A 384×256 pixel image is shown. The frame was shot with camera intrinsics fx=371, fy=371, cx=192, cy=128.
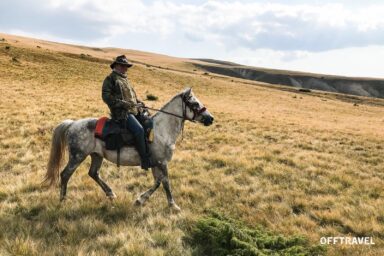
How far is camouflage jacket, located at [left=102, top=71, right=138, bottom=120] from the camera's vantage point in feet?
29.5

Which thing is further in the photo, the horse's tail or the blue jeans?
the horse's tail

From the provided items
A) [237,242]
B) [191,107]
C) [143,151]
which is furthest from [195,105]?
[237,242]

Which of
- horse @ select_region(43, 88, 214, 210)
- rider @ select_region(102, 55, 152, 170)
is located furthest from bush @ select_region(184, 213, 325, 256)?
rider @ select_region(102, 55, 152, 170)

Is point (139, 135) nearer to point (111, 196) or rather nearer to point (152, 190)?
point (152, 190)

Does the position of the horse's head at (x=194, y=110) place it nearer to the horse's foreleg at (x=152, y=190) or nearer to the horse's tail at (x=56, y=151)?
the horse's foreleg at (x=152, y=190)

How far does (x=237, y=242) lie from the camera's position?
6508mm

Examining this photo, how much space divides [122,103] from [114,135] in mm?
826

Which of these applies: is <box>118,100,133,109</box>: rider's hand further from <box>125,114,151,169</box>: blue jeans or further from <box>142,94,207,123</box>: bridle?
<box>142,94,207,123</box>: bridle

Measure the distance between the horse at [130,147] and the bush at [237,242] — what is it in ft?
6.15

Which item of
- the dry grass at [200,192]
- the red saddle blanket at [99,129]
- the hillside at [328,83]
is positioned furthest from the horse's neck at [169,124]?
the hillside at [328,83]

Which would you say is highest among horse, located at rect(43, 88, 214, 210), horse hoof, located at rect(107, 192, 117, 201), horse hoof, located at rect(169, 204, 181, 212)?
horse, located at rect(43, 88, 214, 210)

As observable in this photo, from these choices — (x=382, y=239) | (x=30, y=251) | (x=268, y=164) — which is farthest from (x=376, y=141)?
→ (x=30, y=251)

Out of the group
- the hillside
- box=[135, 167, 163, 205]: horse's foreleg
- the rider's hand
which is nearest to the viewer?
the rider's hand

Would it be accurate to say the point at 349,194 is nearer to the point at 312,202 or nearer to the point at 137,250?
the point at 312,202
